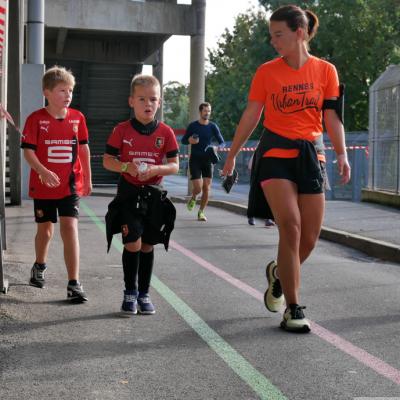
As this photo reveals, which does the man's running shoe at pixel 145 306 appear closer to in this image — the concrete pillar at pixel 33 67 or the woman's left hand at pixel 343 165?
the woman's left hand at pixel 343 165

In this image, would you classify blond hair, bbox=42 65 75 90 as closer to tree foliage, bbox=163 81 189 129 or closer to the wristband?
the wristband

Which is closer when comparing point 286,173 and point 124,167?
→ point 286,173

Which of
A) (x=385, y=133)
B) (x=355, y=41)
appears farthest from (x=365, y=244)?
(x=355, y=41)

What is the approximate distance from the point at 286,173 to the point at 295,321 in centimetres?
94

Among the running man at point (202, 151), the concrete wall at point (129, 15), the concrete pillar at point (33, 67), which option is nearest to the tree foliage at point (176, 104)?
the concrete wall at point (129, 15)

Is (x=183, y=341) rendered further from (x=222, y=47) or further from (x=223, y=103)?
(x=222, y=47)

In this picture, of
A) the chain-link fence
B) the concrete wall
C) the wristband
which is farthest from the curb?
the concrete wall

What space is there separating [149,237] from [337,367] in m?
1.98

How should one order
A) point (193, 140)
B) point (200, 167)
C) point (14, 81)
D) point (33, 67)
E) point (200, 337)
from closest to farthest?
point (200, 337), point (193, 140), point (200, 167), point (14, 81), point (33, 67)

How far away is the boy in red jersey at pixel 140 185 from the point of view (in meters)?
6.46

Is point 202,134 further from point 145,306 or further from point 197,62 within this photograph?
point 145,306

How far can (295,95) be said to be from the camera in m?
6.08

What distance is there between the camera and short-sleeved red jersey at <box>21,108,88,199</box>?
7039 millimetres

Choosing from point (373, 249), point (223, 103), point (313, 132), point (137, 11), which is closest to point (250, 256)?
point (373, 249)
